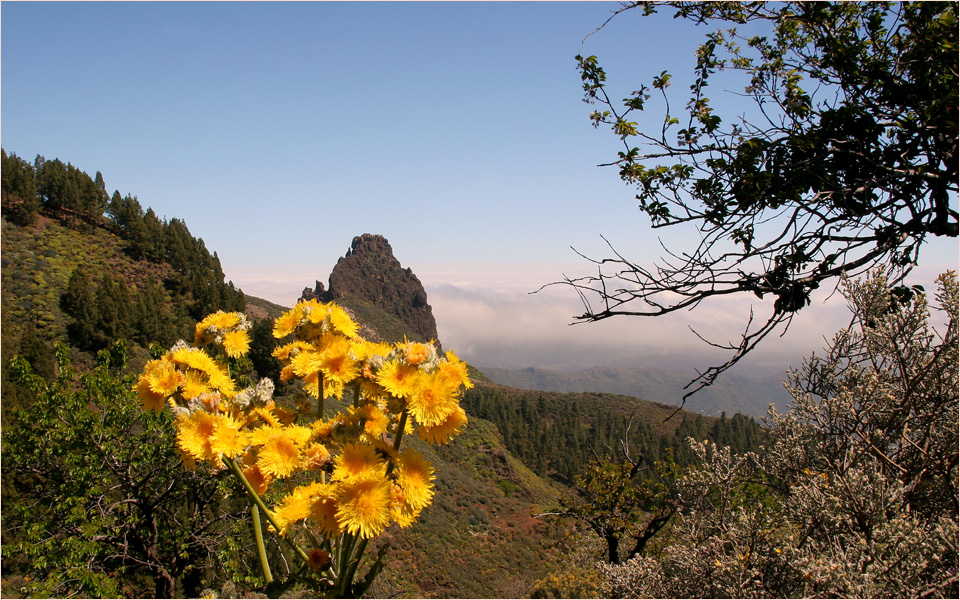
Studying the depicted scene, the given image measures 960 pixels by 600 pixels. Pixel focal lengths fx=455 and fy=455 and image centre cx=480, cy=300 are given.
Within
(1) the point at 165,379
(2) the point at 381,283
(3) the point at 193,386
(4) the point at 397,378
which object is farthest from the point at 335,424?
(2) the point at 381,283

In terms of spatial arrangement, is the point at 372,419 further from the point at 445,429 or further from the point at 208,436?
the point at 208,436

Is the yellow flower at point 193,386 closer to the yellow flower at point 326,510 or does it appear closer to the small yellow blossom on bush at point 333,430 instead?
the small yellow blossom on bush at point 333,430

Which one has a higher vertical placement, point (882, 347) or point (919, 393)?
point (882, 347)

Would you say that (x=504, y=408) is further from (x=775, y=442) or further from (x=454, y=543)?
(x=775, y=442)

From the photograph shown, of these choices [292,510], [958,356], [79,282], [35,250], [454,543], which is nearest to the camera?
[292,510]

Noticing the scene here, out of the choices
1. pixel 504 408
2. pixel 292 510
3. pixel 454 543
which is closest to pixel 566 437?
pixel 504 408

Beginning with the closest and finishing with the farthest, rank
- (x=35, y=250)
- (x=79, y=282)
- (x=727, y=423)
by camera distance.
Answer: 1. (x=79, y=282)
2. (x=35, y=250)
3. (x=727, y=423)

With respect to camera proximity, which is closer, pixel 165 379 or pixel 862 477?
pixel 165 379

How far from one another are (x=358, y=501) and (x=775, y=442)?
331 cm

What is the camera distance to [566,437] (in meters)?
103

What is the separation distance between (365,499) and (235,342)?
4.35ft

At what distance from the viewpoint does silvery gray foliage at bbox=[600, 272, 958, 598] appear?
2367mm

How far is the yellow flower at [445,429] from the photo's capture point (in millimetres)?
1685

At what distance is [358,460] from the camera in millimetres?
1595
